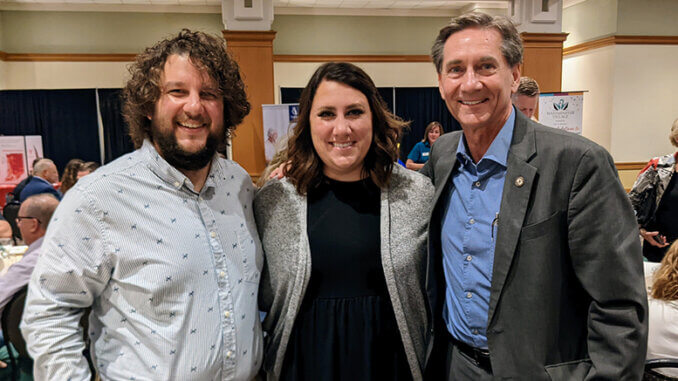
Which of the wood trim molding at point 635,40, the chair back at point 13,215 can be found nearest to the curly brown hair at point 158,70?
the chair back at point 13,215

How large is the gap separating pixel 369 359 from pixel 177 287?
689mm

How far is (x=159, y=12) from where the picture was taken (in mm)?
7930

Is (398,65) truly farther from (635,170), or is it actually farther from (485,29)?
(485,29)

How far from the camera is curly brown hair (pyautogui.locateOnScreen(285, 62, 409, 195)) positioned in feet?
5.28

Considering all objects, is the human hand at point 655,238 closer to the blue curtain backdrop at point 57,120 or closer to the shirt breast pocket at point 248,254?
the shirt breast pocket at point 248,254

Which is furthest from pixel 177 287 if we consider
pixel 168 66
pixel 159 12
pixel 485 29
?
pixel 159 12

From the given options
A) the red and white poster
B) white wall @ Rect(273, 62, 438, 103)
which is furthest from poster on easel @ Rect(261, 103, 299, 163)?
the red and white poster

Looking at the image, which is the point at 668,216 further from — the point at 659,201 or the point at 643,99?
the point at 643,99

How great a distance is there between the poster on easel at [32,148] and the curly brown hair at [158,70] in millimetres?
7705

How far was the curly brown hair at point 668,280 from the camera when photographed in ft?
7.01

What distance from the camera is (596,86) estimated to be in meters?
7.74

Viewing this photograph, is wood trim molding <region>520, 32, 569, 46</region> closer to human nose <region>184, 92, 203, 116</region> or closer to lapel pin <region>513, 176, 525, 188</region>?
lapel pin <region>513, 176, 525, 188</region>

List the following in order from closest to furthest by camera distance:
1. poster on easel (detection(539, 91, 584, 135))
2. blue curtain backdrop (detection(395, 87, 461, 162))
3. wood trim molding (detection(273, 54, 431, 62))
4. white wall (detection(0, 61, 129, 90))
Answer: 1. poster on easel (detection(539, 91, 584, 135))
2. white wall (detection(0, 61, 129, 90))
3. wood trim molding (detection(273, 54, 431, 62))
4. blue curtain backdrop (detection(395, 87, 461, 162))

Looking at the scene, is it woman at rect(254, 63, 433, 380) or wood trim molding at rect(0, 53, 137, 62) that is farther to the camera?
wood trim molding at rect(0, 53, 137, 62)
